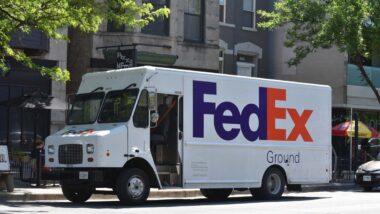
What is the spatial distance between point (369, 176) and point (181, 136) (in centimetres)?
945

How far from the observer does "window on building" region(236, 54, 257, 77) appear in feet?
106

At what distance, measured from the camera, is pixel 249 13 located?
32.7 metres

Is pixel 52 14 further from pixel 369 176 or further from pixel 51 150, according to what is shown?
pixel 369 176

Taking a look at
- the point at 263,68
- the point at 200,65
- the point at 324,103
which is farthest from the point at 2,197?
the point at 263,68

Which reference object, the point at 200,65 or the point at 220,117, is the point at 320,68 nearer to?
the point at 200,65

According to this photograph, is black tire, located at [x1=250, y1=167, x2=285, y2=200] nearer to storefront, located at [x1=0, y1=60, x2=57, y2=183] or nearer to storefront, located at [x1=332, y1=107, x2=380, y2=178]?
storefront, located at [x1=0, y1=60, x2=57, y2=183]

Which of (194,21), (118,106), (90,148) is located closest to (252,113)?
(118,106)

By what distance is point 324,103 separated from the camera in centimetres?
2005

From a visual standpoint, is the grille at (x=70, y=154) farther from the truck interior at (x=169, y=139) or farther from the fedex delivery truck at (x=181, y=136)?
the truck interior at (x=169, y=139)

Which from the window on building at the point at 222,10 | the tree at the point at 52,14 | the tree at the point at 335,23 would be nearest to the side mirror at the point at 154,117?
the tree at the point at 52,14

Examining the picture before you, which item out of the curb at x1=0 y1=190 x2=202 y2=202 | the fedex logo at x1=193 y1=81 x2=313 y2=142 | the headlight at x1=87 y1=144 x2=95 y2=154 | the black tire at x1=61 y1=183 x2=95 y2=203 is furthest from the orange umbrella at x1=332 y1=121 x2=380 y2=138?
the headlight at x1=87 y1=144 x2=95 y2=154

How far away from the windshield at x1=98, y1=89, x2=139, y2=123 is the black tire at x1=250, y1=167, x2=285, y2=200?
4.55 m

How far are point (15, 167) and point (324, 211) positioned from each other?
10963 millimetres

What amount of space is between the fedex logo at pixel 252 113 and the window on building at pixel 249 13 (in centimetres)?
1356
